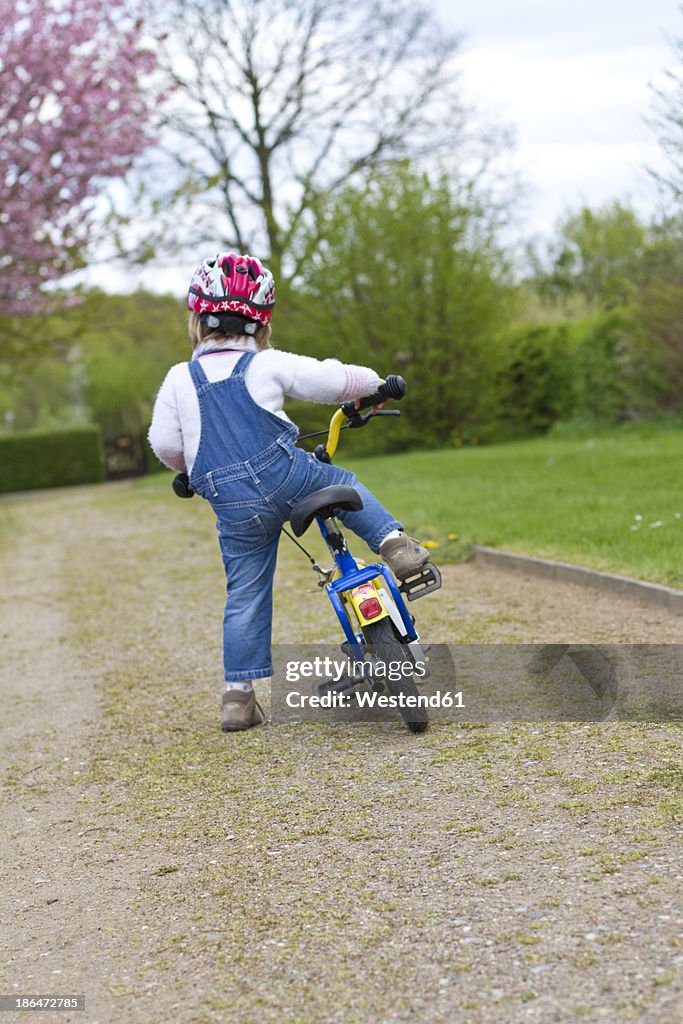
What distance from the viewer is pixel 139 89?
2027cm

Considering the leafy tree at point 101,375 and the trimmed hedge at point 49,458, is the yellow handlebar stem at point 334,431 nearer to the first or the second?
the trimmed hedge at point 49,458

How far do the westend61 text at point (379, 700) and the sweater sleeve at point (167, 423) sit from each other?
1.09m

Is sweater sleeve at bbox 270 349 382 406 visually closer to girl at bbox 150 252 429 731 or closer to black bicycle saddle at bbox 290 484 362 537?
girl at bbox 150 252 429 731

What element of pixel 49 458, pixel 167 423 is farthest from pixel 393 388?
pixel 49 458

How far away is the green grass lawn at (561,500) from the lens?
8.12 metres

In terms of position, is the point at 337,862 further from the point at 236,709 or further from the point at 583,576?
the point at 583,576

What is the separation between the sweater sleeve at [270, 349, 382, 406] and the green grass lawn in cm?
266

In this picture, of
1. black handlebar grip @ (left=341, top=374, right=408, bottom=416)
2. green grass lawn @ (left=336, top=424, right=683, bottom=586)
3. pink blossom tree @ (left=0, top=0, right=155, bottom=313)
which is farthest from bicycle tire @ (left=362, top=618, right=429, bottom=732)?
pink blossom tree @ (left=0, top=0, right=155, bottom=313)

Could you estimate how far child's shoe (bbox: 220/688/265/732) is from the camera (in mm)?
5098

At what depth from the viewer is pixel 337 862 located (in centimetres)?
352

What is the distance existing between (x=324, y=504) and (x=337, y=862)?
57.1 inches

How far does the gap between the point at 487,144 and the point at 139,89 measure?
11744mm

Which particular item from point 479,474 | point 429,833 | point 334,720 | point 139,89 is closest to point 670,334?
point 479,474

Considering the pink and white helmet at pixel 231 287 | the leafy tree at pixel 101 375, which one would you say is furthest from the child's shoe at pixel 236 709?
the leafy tree at pixel 101 375
